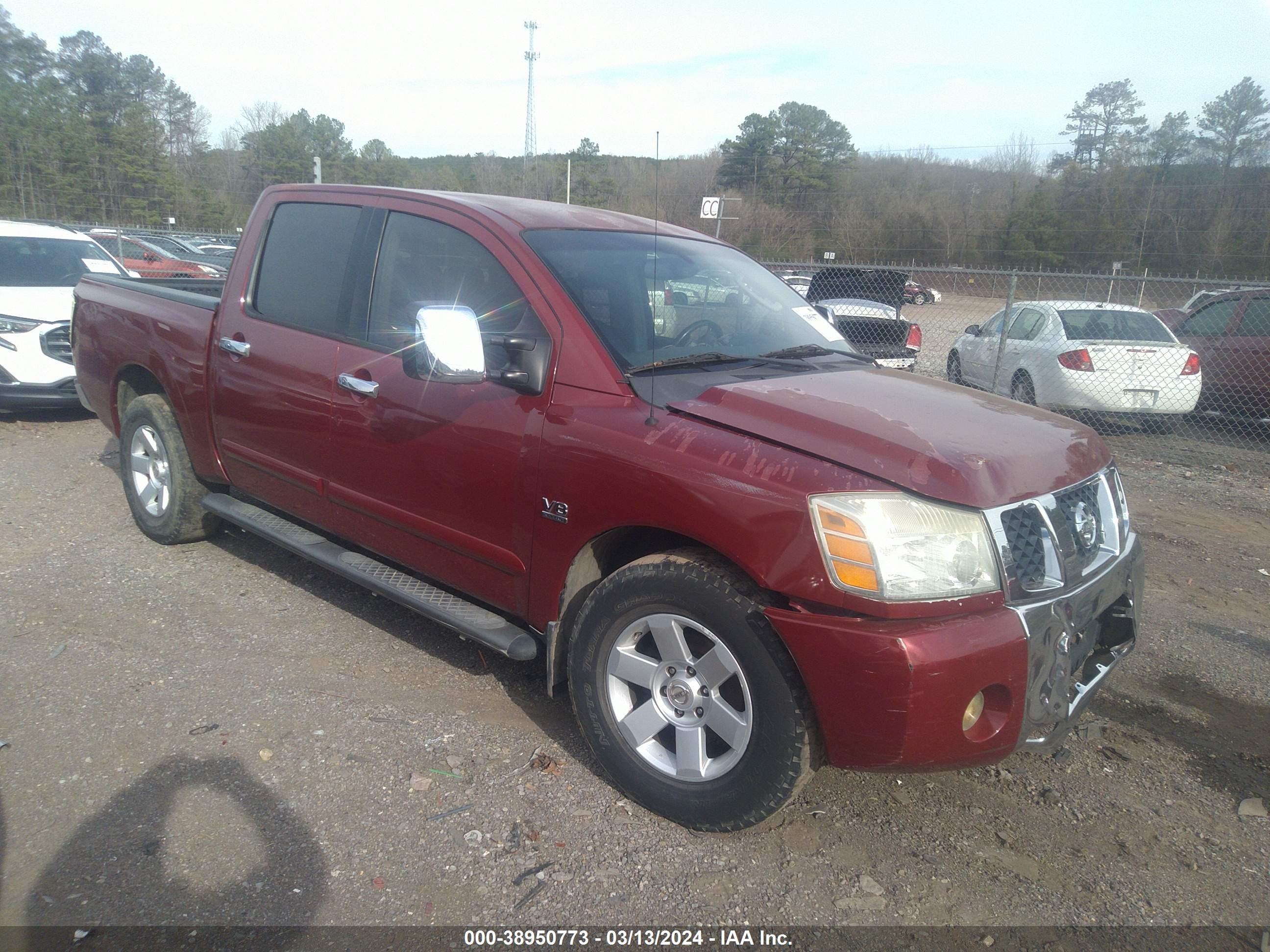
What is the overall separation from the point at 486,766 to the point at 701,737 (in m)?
0.86

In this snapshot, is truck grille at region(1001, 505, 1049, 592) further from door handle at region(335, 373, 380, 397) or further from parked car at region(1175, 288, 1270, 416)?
parked car at region(1175, 288, 1270, 416)

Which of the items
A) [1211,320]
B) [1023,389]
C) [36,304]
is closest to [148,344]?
[36,304]

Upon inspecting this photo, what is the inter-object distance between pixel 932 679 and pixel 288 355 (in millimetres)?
3030

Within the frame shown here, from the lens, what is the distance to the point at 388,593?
3.55 meters

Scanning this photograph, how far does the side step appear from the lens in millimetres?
3191

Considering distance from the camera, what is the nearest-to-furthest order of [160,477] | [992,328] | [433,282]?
[433,282] → [160,477] → [992,328]

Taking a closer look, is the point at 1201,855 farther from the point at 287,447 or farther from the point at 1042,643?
the point at 287,447

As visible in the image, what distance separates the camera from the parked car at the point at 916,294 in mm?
13159

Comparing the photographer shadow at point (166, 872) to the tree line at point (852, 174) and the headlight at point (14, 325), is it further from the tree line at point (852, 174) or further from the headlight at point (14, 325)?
the tree line at point (852, 174)

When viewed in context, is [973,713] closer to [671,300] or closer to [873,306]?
[671,300]

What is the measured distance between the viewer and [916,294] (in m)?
15.7

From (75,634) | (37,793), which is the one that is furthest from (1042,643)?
(75,634)

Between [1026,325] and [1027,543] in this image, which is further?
[1026,325]

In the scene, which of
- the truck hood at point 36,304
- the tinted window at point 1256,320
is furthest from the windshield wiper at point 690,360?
the tinted window at point 1256,320
